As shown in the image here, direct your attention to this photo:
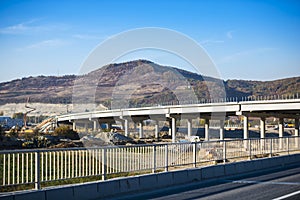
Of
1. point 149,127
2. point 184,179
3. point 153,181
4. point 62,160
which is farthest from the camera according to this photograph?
point 149,127

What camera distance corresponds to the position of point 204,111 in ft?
252

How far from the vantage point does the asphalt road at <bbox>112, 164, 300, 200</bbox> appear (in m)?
13.8

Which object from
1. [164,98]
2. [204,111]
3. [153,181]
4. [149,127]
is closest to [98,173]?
[153,181]

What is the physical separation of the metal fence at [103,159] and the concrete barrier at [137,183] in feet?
1.89

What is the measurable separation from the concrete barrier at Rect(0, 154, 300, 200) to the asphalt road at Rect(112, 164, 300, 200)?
277 millimetres

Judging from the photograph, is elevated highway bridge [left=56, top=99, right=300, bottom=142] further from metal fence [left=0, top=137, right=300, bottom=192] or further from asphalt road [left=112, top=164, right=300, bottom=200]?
asphalt road [left=112, top=164, right=300, bottom=200]

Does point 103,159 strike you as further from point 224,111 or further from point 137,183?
point 224,111

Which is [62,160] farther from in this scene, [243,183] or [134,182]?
[243,183]

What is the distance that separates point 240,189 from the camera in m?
15.4

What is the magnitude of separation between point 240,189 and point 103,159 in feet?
15.2

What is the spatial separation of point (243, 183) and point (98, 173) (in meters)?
5.72

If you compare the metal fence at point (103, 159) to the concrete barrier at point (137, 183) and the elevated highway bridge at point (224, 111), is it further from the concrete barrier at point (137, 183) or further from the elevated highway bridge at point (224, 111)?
the elevated highway bridge at point (224, 111)

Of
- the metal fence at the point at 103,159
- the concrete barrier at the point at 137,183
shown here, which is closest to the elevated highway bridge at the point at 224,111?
the concrete barrier at the point at 137,183

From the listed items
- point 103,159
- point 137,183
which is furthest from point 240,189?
point 103,159
